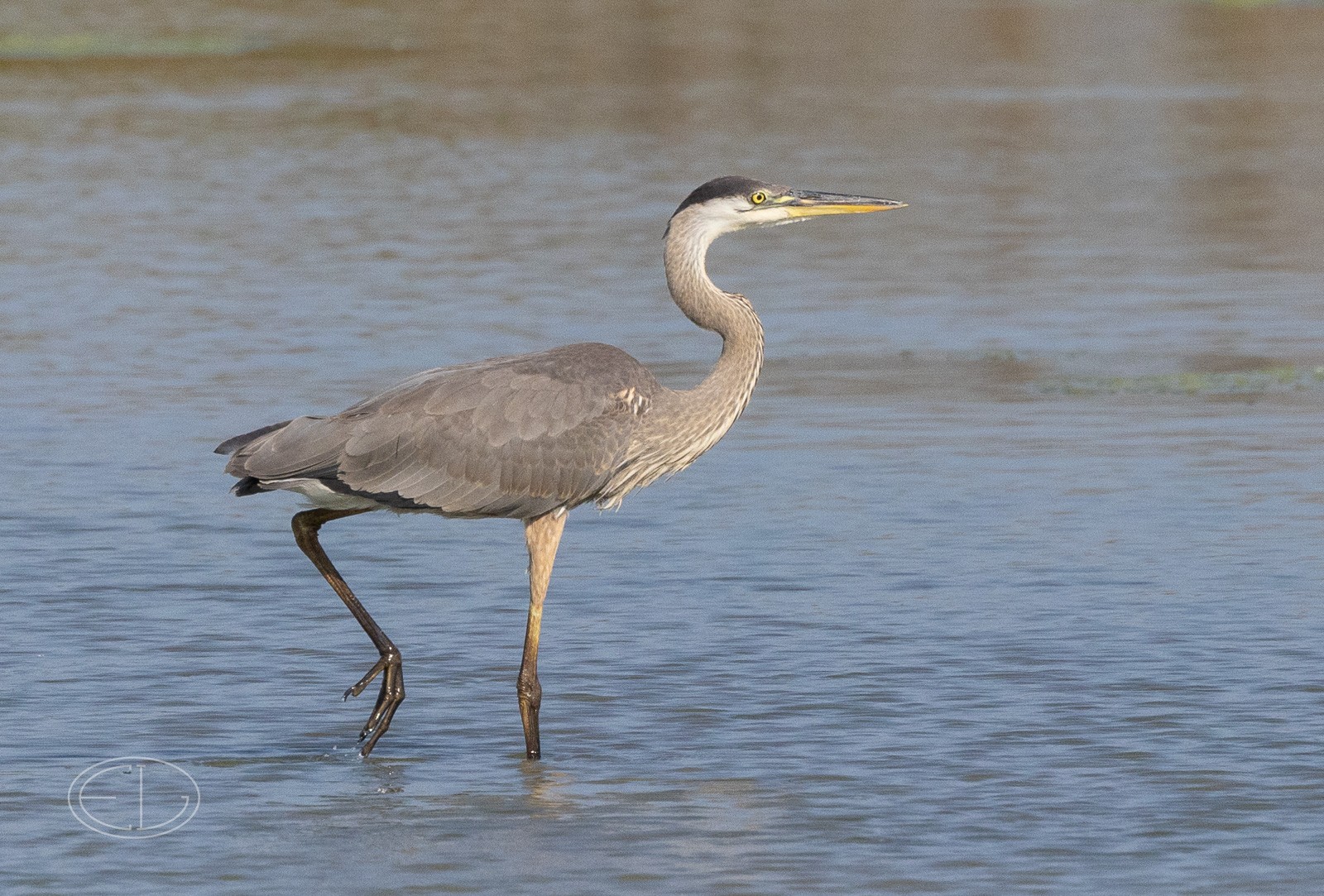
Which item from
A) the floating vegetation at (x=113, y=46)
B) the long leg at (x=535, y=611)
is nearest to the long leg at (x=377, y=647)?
the long leg at (x=535, y=611)

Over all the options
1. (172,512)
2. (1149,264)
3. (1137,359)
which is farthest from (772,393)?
(1149,264)

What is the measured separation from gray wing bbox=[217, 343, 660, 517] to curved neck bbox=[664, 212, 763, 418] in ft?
1.34

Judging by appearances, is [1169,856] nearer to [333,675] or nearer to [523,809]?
[523,809]

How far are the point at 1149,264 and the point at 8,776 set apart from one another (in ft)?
43.5

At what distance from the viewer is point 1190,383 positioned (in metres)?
14.4

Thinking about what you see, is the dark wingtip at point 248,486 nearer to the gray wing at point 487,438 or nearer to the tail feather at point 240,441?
the gray wing at point 487,438

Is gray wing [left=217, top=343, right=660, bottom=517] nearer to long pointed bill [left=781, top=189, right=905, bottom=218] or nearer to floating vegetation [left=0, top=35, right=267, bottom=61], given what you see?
long pointed bill [left=781, top=189, right=905, bottom=218]

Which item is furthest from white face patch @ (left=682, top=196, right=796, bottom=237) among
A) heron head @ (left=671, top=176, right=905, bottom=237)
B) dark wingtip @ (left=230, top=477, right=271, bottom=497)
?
dark wingtip @ (left=230, top=477, right=271, bottom=497)

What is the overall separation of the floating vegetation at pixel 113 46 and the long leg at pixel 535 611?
3178 centimetres

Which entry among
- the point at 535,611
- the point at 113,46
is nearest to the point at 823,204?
the point at 535,611

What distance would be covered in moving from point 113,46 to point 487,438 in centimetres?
3332

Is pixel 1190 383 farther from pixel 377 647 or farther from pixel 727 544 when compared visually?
pixel 377 647

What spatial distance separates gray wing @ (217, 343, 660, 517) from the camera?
27.4 feet

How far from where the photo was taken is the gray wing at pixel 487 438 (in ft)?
27.4
